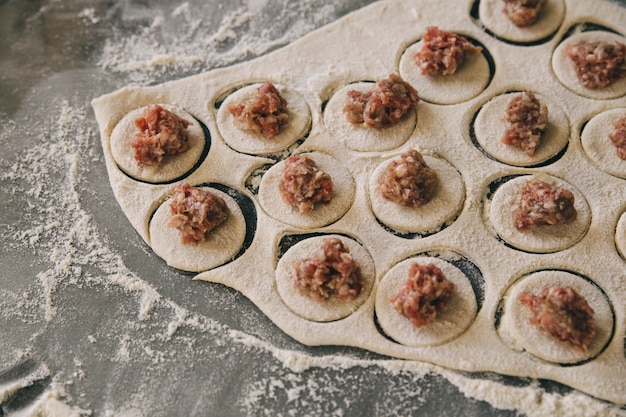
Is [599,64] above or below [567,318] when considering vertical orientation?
above

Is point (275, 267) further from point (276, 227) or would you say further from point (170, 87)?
point (170, 87)

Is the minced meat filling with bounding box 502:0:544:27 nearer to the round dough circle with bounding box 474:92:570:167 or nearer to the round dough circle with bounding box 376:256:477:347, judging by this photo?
the round dough circle with bounding box 474:92:570:167

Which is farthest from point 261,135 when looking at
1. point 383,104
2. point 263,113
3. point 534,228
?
point 534,228

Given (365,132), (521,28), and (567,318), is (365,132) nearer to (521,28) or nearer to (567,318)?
(521,28)

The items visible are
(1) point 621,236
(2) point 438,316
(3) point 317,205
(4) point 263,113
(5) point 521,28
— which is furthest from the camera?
(5) point 521,28

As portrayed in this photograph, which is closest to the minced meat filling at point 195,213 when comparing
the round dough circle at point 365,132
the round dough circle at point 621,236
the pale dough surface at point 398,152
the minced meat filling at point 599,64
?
the pale dough surface at point 398,152

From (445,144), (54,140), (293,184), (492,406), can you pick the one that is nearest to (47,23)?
(54,140)
